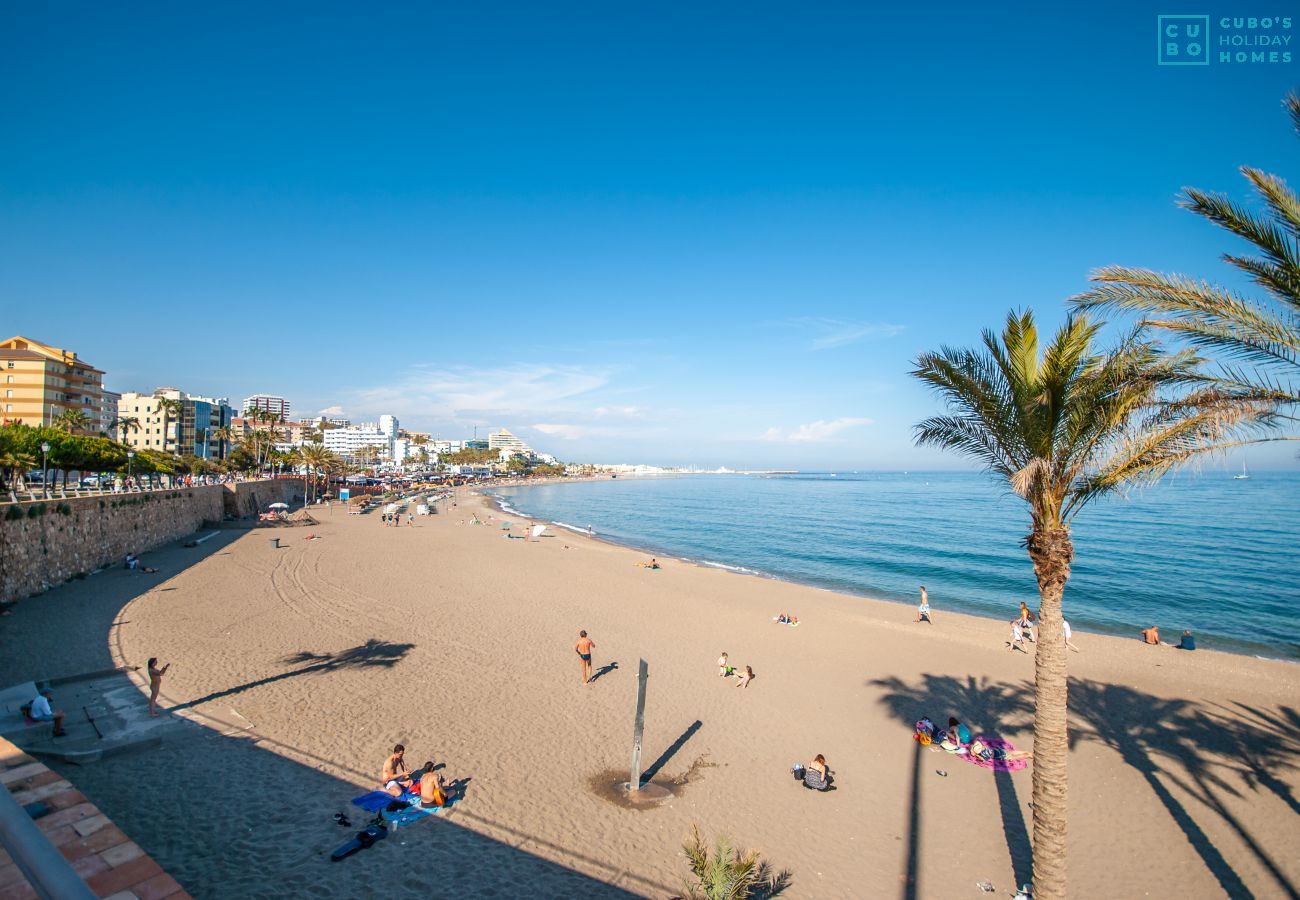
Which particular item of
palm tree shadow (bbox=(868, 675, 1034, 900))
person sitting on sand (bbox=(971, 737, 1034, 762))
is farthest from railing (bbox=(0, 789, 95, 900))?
person sitting on sand (bbox=(971, 737, 1034, 762))

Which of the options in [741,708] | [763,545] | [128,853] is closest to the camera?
[128,853]

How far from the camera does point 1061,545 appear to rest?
646 centimetres

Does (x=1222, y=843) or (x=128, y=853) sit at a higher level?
(x=128, y=853)

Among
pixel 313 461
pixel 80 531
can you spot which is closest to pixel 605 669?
pixel 80 531

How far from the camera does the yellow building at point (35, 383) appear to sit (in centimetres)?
5312

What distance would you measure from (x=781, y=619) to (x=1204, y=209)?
16437 mm

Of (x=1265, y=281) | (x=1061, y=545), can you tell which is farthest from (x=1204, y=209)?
(x=1061, y=545)

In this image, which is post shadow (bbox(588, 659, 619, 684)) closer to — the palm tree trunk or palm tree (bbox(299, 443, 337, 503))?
the palm tree trunk

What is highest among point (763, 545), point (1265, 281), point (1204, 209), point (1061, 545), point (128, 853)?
point (1204, 209)

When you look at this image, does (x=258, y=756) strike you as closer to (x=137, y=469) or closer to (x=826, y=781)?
(x=826, y=781)

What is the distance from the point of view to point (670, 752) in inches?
433

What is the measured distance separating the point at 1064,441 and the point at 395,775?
9872 mm

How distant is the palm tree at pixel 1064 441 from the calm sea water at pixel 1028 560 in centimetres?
135

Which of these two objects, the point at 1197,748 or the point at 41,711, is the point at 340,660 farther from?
the point at 1197,748
